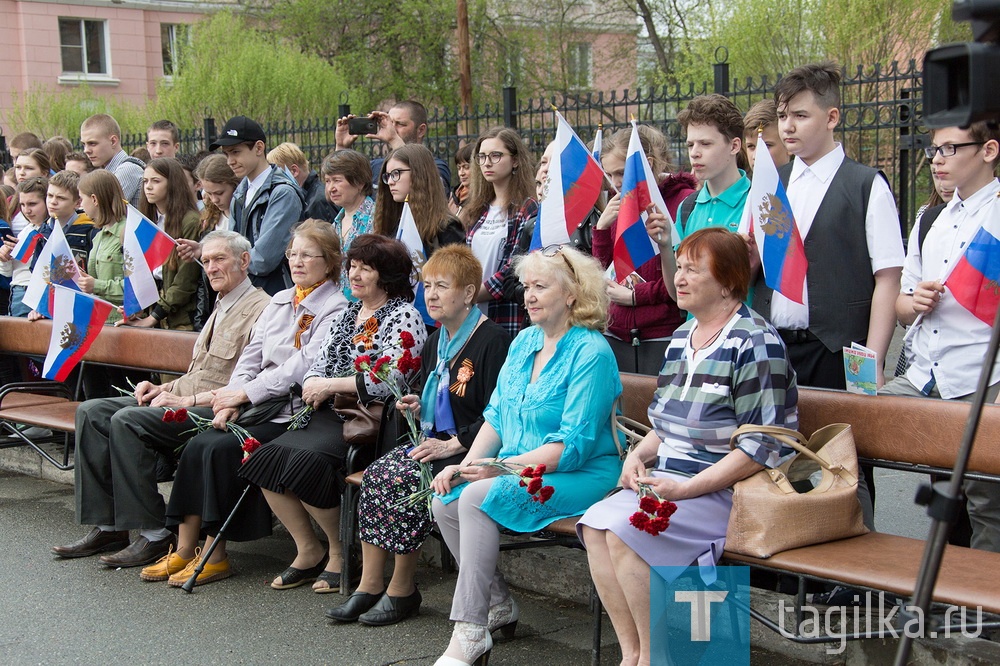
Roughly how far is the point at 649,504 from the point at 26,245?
20.7ft

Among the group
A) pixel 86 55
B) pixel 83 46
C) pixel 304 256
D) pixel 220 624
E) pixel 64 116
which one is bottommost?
pixel 220 624

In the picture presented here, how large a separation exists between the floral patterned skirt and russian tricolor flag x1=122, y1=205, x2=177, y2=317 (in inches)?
113

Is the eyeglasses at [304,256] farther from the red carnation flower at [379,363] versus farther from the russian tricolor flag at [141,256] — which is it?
the russian tricolor flag at [141,256]

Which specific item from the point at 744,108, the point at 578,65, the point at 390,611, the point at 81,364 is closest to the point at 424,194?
the point at 390,611

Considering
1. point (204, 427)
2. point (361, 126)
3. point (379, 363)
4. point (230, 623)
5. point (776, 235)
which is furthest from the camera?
point (361, 126)

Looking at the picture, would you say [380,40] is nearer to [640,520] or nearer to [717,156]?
A: [717,156]

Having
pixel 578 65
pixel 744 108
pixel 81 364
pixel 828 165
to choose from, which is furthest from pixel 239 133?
pixel 578 65

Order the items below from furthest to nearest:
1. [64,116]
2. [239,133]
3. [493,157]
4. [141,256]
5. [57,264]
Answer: [64,116] → [239,133] → [57,264] → [141,256] → [493,157]

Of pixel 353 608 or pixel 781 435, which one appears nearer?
pixel 781 435

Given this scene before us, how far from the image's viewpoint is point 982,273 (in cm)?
399

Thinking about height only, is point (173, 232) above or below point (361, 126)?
A: below

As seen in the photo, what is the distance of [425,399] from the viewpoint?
16.3ft

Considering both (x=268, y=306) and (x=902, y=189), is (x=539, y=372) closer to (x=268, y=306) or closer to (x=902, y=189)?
(x=268, y=306)

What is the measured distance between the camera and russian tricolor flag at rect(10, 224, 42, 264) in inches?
328
